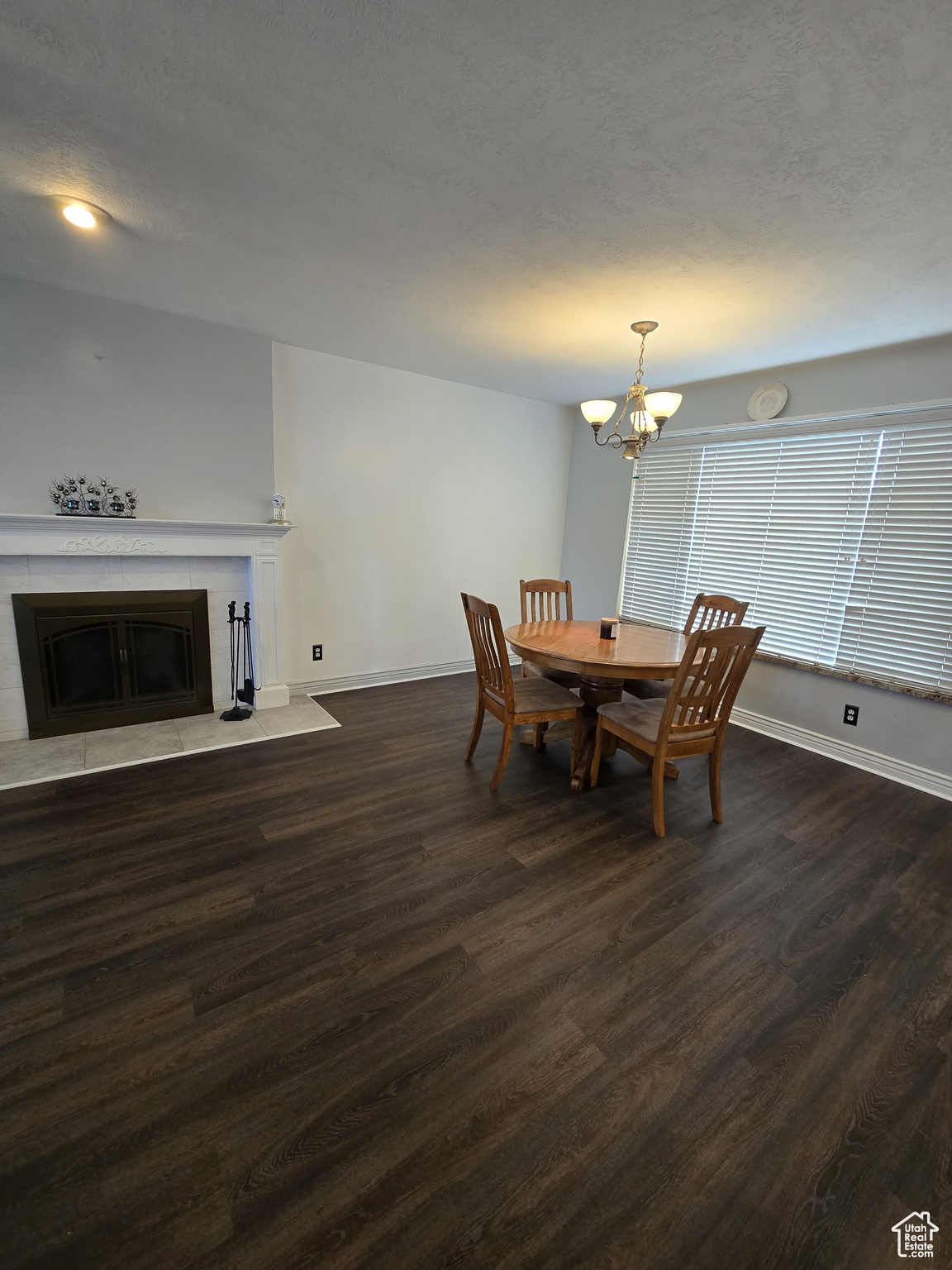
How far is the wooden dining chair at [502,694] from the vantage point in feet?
8.59

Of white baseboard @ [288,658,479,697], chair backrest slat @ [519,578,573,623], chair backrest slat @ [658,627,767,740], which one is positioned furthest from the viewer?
white baseboard @ [288,658,479,697]

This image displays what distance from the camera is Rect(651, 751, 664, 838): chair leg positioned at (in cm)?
238

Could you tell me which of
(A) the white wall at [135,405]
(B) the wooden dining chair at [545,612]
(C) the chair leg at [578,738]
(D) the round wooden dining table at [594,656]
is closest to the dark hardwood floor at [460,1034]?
(C) the chair leg at [578,738]

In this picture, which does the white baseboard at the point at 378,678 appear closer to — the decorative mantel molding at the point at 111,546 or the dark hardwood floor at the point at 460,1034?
the decorative mantel molding at the point at 111,546

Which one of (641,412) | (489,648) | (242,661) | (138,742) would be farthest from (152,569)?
(641,412)

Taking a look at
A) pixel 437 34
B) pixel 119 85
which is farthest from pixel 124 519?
pixel 437 34

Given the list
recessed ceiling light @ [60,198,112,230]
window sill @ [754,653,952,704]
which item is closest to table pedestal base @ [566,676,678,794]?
window sill @ [754,653,952,704]

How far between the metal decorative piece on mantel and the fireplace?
47 cm

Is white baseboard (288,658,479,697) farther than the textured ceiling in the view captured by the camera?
Yes

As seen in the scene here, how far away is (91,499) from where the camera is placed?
301 cm

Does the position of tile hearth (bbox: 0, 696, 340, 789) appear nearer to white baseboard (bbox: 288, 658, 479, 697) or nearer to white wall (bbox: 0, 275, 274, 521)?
white baseboard (bbox: 288, 658, 479, 697)

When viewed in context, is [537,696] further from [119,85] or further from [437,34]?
[119,85]

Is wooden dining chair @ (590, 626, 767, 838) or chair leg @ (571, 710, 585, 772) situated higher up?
wooden dining chair @ (590, 626, 767, 838)

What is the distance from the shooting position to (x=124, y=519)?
296 centimetres
